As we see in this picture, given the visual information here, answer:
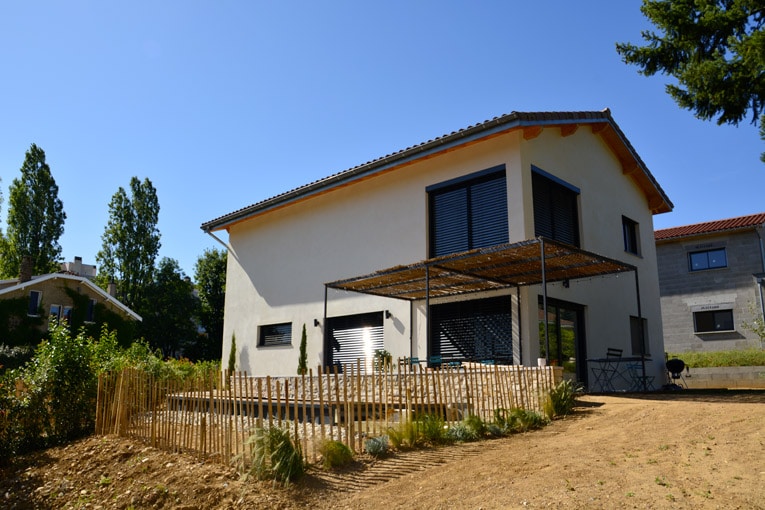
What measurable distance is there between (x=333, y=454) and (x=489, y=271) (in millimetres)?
6435

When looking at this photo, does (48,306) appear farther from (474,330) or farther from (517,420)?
(517,420)

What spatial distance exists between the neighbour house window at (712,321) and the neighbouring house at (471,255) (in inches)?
331

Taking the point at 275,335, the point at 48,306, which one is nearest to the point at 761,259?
the point at 275,335

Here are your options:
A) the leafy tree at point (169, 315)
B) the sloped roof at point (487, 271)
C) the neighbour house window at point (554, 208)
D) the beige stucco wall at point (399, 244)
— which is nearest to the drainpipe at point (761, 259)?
the beige stucco wall at point (399, 244)

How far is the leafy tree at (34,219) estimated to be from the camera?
36125 mm

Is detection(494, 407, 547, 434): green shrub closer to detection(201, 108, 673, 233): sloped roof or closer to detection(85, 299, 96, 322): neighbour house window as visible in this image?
detection(201, 108, 673, 233): sloped roof

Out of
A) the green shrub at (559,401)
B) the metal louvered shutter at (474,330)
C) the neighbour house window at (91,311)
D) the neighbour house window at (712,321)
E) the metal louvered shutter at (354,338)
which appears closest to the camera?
the green shrub at (559,401)

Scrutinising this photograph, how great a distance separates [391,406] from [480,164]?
742 centimetres

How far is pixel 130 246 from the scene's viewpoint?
1587 inches

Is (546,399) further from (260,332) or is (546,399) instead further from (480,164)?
(260,332)

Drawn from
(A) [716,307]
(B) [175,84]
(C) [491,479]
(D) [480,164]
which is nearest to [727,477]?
(C) [491,479]

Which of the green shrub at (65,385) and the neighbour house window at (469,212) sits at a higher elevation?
the neighbour house window at (469,212)

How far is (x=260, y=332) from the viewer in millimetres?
18609

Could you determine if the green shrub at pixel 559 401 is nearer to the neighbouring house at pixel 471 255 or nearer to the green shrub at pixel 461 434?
the green shrub at pixel 461 434
